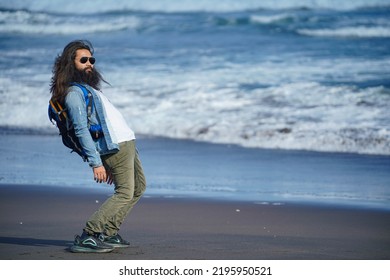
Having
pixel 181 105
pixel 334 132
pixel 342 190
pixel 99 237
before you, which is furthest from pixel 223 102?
pixel 99 237

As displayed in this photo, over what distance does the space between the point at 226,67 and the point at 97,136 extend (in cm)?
794

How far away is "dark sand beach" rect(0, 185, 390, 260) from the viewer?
12.6 ft

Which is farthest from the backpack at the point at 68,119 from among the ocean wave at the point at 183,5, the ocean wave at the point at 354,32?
the ocean wave at the point at 183,5

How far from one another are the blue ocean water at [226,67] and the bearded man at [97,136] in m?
2.13

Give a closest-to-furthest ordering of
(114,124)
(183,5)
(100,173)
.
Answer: (100,173) → (114,124) → (183,5)

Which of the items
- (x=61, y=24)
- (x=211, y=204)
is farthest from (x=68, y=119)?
(x=61, y=24)

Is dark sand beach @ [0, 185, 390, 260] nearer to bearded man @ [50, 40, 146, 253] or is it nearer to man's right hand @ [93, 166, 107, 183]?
bearded man @ [50, 40, 146, 253]

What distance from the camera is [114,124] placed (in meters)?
3.72

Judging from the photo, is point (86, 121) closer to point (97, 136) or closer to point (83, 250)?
point (97, 136)

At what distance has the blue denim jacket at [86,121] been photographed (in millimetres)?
3602

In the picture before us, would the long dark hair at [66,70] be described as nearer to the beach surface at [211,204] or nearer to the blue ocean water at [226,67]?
the beach surface at [211,204]
